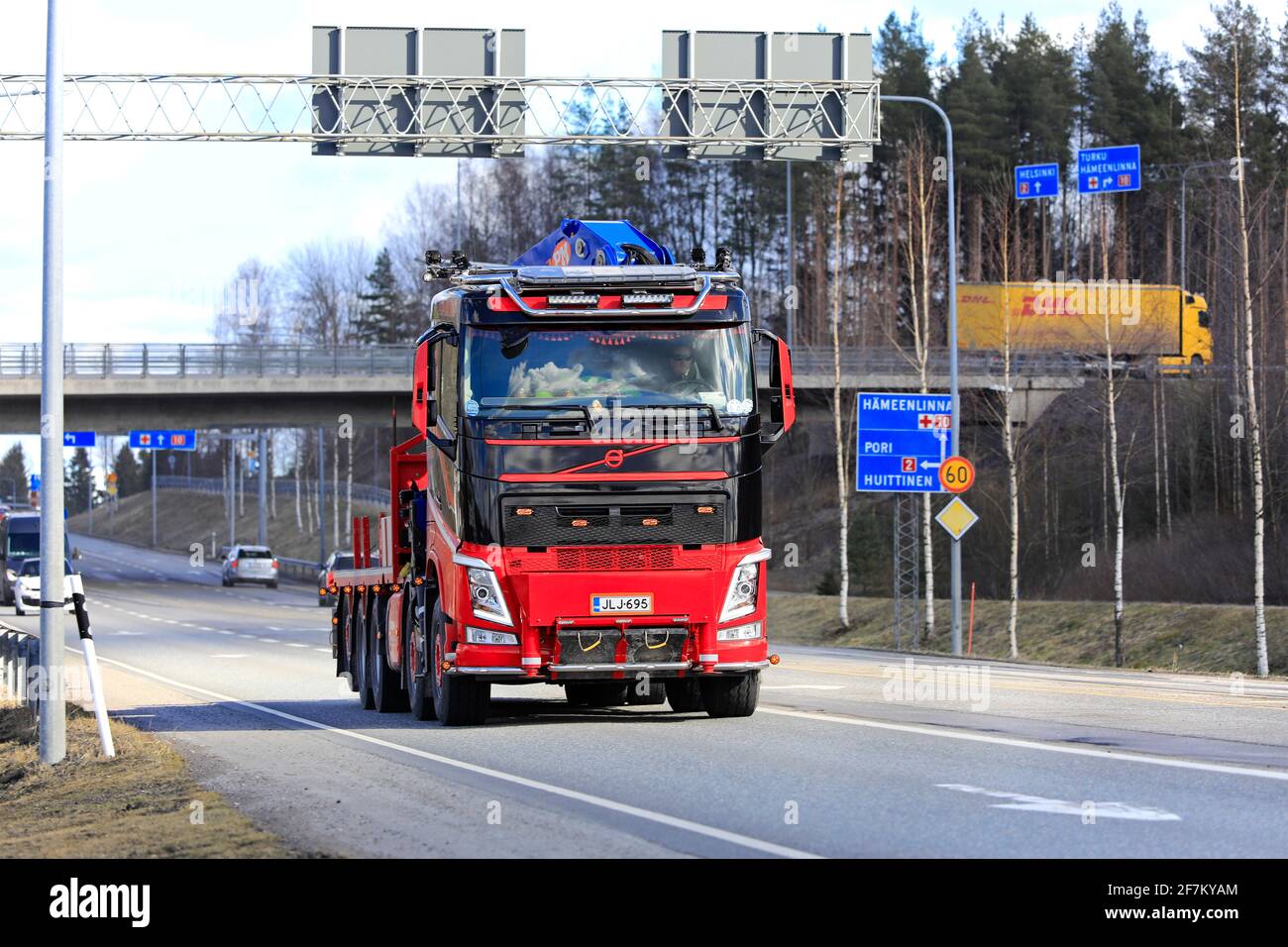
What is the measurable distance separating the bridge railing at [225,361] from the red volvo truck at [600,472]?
42.2m

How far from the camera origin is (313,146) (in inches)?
1198

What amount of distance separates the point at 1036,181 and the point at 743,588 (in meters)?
33.1

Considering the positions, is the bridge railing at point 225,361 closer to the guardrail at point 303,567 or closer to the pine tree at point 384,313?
the guardrail at point 303,567

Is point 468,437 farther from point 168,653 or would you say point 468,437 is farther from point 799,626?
point 799,626

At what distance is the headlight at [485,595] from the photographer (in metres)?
14.9

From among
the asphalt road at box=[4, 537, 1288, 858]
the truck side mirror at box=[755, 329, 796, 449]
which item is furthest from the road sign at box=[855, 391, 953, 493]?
the truck side mirror at box=[755, 329, 796, 449]

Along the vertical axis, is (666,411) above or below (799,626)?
above

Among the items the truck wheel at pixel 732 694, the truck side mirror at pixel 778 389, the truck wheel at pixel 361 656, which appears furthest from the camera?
the truck wheel at pixel 361 656

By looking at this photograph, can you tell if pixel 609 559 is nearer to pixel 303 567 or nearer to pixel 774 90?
→ pixel 774 90

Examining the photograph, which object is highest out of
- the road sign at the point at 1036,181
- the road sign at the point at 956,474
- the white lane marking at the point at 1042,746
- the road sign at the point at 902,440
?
the road sign at the point at 1036,181

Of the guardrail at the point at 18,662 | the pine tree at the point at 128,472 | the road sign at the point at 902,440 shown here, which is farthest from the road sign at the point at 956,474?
the pine tree at the point at 128,472

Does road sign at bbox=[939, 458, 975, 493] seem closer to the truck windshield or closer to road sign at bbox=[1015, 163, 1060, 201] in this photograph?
road sign at bbox=[1015, 163, 1060, 201]

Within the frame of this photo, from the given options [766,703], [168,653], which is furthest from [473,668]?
[168,653]
